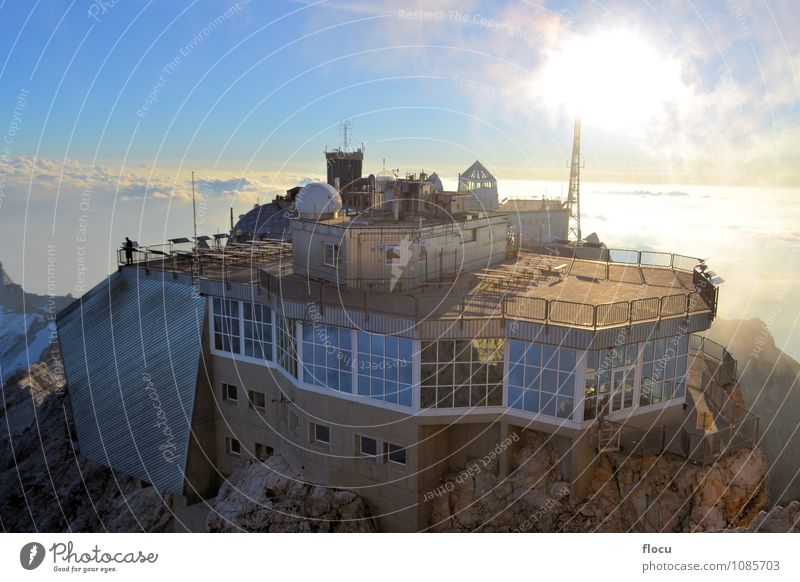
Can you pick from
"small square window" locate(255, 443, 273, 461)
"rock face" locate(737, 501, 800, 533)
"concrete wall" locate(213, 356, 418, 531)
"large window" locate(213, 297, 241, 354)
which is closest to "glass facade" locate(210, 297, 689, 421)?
"concrete wall" locate(213, 356, 418, 531)

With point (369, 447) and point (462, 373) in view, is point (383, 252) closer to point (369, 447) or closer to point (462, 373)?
point (462, 373)

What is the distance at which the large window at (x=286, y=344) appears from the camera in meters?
24.8

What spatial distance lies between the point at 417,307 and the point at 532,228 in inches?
1921

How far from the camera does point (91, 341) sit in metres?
35.2

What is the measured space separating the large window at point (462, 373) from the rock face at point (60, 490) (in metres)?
15.4

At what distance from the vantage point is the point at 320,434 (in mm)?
25000

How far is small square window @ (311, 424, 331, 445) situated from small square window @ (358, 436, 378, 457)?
146cm

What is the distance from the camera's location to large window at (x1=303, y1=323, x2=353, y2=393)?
23188 millimetres

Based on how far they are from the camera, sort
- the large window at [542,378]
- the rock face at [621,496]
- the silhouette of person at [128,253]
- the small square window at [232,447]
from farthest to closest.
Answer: the silhouette of person at [128,253] < the small square window at [232,447] < the rock face at [621,496] < the large window at [542,378]

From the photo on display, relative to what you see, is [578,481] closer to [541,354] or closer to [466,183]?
[541,354]

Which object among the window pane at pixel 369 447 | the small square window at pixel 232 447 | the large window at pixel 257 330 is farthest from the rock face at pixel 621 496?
the small square window at pixel 232 447

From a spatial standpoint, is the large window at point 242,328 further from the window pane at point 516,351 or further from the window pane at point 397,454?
the window pane at point 516,351
